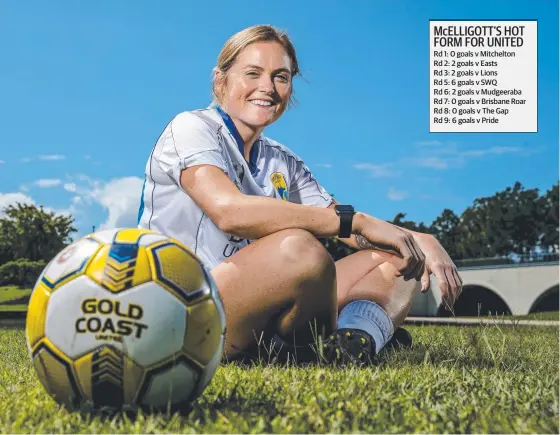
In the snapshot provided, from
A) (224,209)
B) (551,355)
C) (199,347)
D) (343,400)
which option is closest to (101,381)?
(199,347)

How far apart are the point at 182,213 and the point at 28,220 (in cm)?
5459

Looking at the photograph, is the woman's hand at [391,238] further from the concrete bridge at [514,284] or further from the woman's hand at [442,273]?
the concrete bridge at [514,284]

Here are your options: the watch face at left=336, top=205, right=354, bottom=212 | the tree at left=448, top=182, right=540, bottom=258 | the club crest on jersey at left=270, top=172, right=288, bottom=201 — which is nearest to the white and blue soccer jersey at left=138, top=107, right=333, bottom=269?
the club crest on jersey at left=270, top=172, right=288, bottom=201

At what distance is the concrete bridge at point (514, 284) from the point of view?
186 feet

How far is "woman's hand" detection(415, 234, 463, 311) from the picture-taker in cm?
446

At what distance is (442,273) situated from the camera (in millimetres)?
4492

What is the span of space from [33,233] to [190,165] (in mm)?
53886

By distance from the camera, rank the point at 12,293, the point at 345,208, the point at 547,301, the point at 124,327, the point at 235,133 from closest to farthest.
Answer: the point at 124,327 → the point at 345,208 → the point at 235,133 → the point at 12,293 → the point at 547,301

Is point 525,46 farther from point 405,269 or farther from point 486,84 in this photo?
point 405,269

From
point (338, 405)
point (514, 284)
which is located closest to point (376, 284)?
point (338, 405)

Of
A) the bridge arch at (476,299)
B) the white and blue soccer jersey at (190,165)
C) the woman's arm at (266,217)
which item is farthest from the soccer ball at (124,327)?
the bridge arch at (476,299)

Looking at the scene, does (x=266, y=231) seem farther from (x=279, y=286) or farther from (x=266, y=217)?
(x=279, y=286)

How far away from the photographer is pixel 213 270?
167 inches

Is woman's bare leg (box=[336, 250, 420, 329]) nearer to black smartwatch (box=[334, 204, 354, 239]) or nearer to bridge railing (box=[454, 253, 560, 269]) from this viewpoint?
black smartwatch (box=[334, 204, 354, 239])
